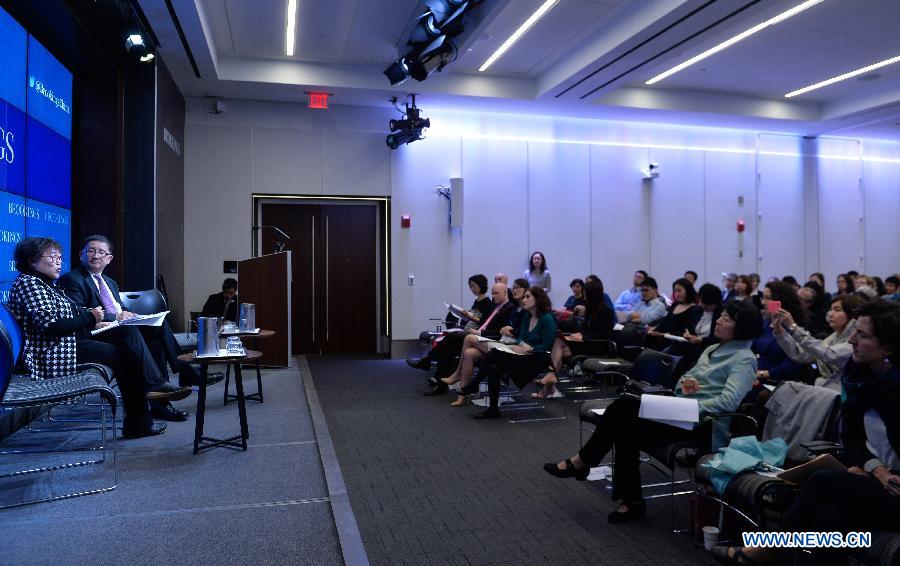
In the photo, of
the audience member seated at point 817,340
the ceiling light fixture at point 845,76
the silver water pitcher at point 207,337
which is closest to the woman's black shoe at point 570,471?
the audience member seated at point 817,340

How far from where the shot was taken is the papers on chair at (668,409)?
332cm

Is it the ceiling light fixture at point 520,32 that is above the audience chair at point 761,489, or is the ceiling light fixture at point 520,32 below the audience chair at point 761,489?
above

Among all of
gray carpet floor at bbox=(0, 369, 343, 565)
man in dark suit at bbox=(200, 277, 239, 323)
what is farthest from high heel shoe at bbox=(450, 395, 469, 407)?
man in dark suit at bbox=(200, 277, 239, 323)

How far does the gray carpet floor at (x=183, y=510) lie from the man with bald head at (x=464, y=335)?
2393 mm

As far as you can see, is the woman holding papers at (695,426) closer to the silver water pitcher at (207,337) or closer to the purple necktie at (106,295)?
the silver water pitcher at (207,337)

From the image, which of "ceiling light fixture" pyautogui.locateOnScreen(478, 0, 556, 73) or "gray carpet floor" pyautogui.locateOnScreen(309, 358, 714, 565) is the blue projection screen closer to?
"gray carpet floor" pyautogui.locateOnScreen(309, 358, 714, 565)

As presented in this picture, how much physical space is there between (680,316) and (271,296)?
4715 millimetres

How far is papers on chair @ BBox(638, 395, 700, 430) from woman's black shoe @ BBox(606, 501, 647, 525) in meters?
0.50

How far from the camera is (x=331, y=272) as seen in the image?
1048 cm

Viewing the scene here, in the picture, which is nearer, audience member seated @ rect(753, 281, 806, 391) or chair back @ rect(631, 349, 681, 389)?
audience member seated @ rect(753, 281, 806, 391)

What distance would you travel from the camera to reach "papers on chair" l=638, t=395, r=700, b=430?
3320 mm

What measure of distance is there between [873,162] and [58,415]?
561 inches

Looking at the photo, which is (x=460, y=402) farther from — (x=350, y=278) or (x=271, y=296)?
(x=350, y=278)

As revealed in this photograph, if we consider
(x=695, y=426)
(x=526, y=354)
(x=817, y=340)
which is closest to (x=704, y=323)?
(x=526, y=354)
